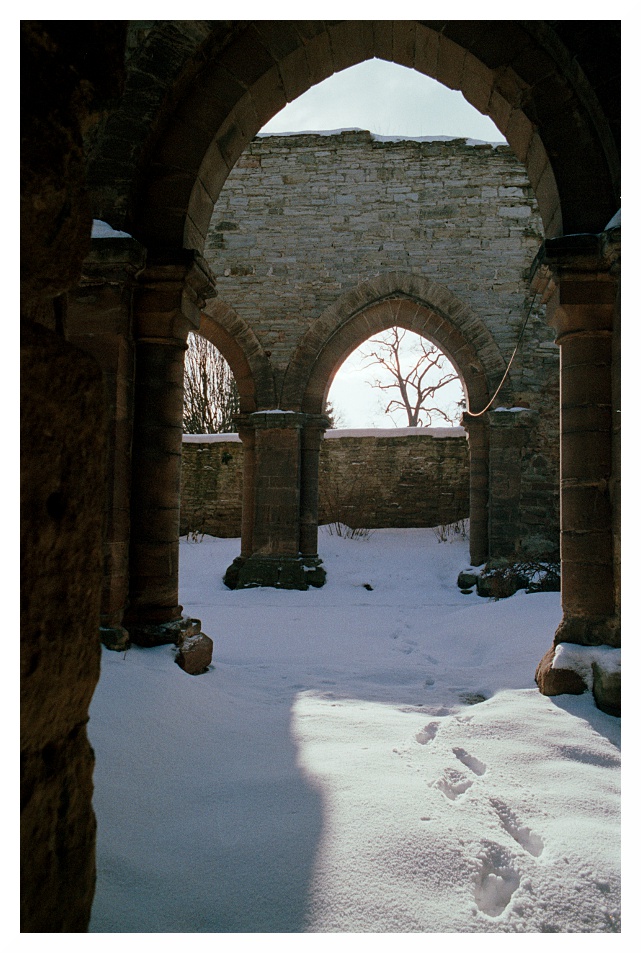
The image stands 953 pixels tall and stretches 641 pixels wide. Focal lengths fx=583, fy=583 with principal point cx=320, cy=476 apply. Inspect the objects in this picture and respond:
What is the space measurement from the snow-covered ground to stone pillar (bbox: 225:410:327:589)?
15.9 feet

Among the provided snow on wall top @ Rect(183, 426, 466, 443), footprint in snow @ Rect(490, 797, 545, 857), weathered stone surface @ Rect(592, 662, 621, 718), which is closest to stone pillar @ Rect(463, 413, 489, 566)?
snow on wall top @ Rect(183, 426, 466, 443)

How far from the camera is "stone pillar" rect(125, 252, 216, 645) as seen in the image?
3.59 meters

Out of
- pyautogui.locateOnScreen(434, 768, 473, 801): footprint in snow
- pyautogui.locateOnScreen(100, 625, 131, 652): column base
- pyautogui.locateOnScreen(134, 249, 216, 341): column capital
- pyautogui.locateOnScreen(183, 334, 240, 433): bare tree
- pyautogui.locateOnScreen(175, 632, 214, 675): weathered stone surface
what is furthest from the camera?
pyautogui.locateOnScreen(183, 334, 240, 433): bare tree

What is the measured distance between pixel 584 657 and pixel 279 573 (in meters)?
6.17

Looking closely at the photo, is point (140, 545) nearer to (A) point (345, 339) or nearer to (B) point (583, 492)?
(B) point (583, 492)

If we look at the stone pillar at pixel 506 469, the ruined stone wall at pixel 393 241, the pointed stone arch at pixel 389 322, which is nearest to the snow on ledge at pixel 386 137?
the ruined stone wall at pixel 393 241

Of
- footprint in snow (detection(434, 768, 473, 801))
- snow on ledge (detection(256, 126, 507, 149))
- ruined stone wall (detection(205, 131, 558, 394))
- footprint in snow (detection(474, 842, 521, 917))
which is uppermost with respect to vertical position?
snow on ledge (detection(256, 126, 507, 149))

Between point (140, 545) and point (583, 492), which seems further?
Answer: point (140, 545)

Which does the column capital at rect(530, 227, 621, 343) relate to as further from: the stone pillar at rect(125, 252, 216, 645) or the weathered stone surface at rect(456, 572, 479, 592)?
the weathered stone surface at rect(456, 572, 479, 592)

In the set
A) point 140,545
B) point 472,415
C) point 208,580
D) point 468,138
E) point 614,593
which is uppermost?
point 468,138

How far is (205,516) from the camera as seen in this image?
14.0 metres

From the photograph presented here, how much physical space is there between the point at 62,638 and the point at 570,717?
2.62 m

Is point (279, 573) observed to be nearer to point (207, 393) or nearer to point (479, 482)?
point (479, 482)

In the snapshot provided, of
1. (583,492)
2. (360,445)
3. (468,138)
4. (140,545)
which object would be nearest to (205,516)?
(360,445)
